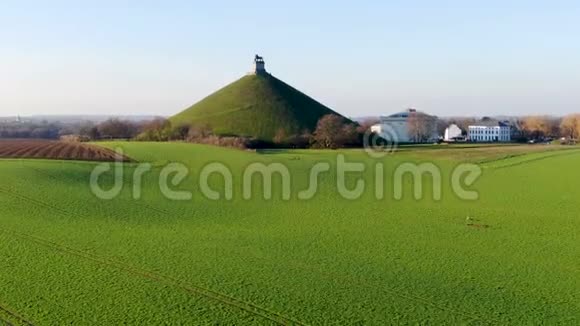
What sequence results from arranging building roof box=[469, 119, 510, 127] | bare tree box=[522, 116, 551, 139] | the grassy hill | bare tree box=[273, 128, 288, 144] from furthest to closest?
building roof box=[469, 119, 510, 127] < bare tree box=[522, 116, 551, 139] < the grassy hill < bare tree box=[273, 128, 288, 144]

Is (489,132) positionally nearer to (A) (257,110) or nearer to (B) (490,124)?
(B) (490,124)

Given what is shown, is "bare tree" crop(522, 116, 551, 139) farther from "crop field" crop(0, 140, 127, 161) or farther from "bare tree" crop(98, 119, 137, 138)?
"crop field" crop(0, 140, 127, 161)

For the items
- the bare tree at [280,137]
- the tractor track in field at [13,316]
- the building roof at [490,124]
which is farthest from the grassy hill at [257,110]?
the tractor track in field at [13,316]

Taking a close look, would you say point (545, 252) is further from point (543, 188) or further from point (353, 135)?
point (353, 135)

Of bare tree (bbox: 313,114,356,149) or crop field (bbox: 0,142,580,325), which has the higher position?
bare tree (bbox: 313,114,356,149)

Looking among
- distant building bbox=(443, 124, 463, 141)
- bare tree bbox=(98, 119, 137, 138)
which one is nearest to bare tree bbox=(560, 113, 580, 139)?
distant building bbox=(443, 124, 463, 141)

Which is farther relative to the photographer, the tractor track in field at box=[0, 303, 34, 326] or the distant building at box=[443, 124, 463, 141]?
the distant building at box=[443, 124, 463, 141]

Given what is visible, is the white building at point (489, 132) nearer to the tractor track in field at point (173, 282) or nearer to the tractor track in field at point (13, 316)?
the tractor track in field at point (173, 282)
